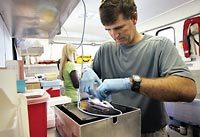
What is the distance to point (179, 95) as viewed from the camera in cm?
79

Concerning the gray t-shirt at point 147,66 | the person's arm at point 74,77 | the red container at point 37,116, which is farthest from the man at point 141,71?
the person's arm at point 74,77

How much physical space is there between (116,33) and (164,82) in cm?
43

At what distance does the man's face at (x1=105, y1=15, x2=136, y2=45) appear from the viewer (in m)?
1.00

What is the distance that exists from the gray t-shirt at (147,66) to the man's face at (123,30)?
0.05 meters

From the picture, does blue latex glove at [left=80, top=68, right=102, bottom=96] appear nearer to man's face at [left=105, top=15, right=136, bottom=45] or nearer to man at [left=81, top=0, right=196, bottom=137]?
man at [left=81, top=0, right=196, bottom=137]

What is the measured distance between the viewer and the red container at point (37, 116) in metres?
0.82

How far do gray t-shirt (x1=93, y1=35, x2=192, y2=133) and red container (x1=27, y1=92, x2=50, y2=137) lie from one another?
1.40ft

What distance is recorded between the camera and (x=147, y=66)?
1.00 meters

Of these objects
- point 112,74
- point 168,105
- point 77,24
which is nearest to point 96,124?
point 112,74

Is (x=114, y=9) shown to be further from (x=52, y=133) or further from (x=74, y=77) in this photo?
(x=74, y=77)

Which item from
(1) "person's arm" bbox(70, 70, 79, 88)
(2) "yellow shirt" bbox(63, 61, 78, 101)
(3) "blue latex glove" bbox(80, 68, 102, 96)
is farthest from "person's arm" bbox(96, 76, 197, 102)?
(2) "yellow shirt" bbox(63, 61, 78, 101)

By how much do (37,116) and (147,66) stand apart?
65cm

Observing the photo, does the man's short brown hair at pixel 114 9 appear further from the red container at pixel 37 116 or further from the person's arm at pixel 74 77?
the person's arm at pixel 74 77

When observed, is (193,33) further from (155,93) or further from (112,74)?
(155,93)
